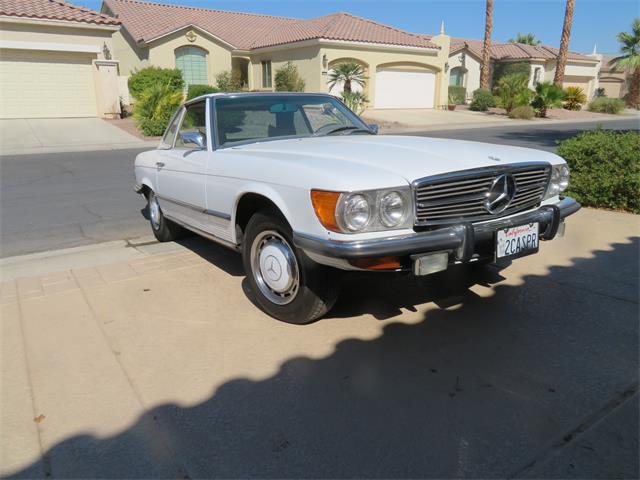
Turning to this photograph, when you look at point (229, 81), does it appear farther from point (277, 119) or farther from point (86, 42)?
point (277, 119)

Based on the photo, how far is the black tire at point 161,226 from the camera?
567 cm

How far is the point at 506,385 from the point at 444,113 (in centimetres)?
2894

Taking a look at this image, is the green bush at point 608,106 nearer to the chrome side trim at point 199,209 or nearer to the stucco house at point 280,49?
the stucco house at point 280,49

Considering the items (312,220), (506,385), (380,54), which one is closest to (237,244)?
(312,220)

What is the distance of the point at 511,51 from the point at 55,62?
35.5 m

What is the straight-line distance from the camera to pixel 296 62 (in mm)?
27125

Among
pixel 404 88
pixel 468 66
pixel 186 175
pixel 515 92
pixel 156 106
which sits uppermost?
pixel 468 66

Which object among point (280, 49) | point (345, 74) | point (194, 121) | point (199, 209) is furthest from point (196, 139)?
point (280, 49)

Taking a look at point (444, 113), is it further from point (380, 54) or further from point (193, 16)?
point (193, 16)

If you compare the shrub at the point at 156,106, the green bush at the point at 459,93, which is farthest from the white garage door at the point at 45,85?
the green bush at the point at 459,93

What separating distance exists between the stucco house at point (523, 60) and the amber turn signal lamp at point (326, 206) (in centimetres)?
3884

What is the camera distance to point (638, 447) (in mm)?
2385

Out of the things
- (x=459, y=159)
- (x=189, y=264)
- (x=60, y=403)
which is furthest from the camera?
(x=189, y=264)

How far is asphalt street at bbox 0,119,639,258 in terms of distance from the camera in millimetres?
6250
